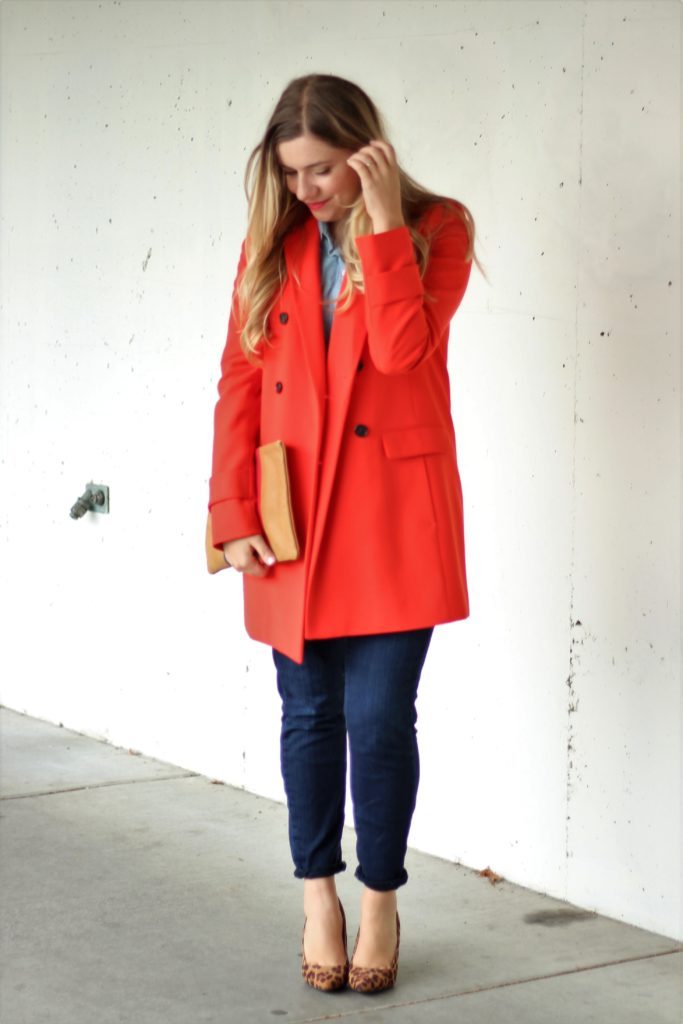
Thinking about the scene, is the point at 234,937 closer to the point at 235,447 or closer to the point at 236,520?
the point at 236,520

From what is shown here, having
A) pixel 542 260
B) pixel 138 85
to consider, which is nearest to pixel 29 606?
pixel 138 85

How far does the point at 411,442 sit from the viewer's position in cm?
234

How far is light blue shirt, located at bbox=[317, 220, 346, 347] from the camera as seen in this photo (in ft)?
7.77

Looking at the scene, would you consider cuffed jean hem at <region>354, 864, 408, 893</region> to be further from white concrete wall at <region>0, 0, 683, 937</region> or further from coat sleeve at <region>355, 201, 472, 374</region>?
coat sleeve at <region>355, 201, 472, 374</region>

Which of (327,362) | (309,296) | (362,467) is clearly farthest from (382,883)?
(309,296)

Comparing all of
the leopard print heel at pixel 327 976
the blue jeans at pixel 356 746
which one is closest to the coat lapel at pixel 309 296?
the blue jeans at pixel 356 746

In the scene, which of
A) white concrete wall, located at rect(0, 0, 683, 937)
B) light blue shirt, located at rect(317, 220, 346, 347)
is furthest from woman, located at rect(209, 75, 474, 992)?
white concrete wall, located at rect(0, 0, 683, 937)

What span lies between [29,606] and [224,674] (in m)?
0.96

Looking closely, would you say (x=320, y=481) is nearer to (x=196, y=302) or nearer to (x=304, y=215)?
(x=304, y=215)

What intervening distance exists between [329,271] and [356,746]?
30.3 inches

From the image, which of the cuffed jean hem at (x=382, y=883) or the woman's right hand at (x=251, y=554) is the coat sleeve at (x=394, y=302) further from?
the cuffed jean hem at (x=382, y=883)

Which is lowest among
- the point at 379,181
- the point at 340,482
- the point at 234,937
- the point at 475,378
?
the point at 234,937

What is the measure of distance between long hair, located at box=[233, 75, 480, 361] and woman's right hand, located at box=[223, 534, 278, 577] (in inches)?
11.9

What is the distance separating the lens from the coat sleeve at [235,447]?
243 cm
